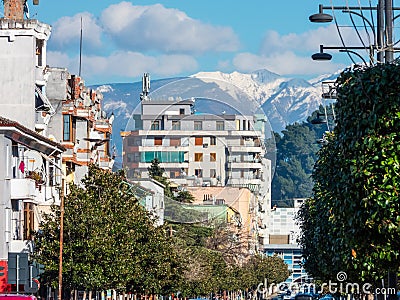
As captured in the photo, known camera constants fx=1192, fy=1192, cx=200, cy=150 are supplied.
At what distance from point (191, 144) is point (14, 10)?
259 ft

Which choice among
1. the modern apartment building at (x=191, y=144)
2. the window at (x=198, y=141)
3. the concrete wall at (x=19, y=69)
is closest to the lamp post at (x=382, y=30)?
the concrete wall at (x=19, y=69)

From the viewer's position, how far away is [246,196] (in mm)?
179625

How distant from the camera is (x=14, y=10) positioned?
81000 mm

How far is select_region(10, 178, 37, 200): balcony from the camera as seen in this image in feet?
210

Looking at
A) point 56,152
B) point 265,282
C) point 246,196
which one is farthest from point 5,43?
point 246,196

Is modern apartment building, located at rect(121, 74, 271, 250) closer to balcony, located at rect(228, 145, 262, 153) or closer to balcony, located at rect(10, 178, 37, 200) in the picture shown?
balcony, located at rect(228, 145, 262, 153)

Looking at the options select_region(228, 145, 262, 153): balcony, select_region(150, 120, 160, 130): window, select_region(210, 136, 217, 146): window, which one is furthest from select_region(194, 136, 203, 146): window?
select_region(228, 145, 262, 153): balcony

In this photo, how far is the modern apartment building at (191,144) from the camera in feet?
507

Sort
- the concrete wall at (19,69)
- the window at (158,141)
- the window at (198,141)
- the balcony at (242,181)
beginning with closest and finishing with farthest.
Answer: the concrete wall at (19,69), the window at (198,141), the window at (158,141), the balcony at (242,181)

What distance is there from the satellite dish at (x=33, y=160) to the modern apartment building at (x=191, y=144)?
73.3 m

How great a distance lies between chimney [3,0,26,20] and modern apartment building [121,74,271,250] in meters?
65.6

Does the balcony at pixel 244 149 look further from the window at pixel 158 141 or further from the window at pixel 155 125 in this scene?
the window at pixel 158 141

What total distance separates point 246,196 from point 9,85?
344ft

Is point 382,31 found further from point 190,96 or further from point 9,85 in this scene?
point 190,96
